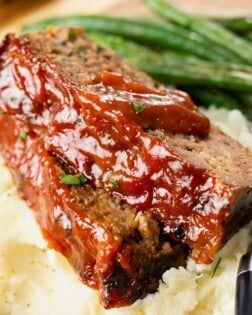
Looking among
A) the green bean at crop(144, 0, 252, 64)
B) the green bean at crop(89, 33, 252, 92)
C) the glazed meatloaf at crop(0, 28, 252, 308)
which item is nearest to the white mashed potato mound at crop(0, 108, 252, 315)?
the glazed meatloaf at crop(0, 28, 252, 308)

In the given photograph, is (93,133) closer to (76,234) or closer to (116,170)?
(116,170)

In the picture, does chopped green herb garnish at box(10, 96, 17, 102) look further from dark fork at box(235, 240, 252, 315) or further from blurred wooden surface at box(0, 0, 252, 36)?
blurred wooden surface at box(0, 0, 252, 36)

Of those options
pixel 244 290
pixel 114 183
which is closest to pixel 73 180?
pixel 114 183

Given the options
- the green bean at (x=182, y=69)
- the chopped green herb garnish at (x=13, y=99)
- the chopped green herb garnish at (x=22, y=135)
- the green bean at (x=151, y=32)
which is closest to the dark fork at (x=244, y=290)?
the chopped green herb garnish at (x=22, y=135)

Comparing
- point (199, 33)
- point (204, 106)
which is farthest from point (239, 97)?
point (199, 33)

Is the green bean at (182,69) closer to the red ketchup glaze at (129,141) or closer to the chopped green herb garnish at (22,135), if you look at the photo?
the red ketchup glaze at (129,141)
